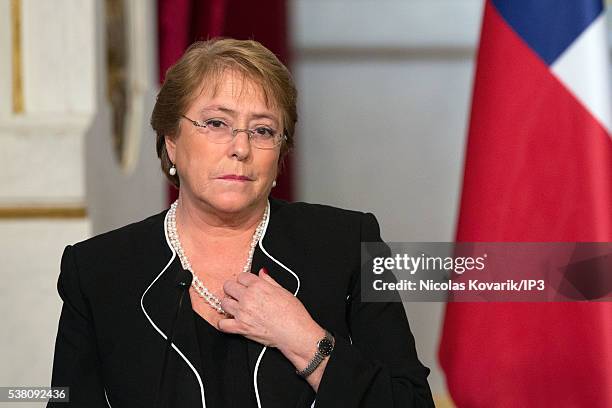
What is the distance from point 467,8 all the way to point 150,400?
13.8 ft

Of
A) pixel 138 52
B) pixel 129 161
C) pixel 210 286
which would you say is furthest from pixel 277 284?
pixel 138 52

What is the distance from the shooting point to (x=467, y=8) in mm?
5684

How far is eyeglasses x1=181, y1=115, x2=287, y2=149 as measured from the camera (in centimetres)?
199

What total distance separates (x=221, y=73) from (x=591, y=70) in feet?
3.66

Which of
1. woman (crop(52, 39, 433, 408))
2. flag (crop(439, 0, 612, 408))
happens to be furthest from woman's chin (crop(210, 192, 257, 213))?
flag (crop(439, 0, 612, 408))

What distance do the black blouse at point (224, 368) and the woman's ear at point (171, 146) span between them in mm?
348

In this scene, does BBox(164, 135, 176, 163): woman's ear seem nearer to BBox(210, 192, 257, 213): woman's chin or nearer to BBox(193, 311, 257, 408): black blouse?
BBox(210, 192, 257, 213): woman's chin

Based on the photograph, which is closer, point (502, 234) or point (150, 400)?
point (150, 400)

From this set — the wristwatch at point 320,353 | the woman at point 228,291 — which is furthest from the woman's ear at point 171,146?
the wristwatch at point 320,353

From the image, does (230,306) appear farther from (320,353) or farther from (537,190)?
(537,190)

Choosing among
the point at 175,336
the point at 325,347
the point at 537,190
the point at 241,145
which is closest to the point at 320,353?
the point at 325,347

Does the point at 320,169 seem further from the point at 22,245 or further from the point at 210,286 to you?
the point at 210,286

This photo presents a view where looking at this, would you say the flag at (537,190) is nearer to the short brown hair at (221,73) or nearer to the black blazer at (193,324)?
the black blazer at (193,324)

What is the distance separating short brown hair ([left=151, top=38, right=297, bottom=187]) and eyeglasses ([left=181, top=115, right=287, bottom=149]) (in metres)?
0.05
